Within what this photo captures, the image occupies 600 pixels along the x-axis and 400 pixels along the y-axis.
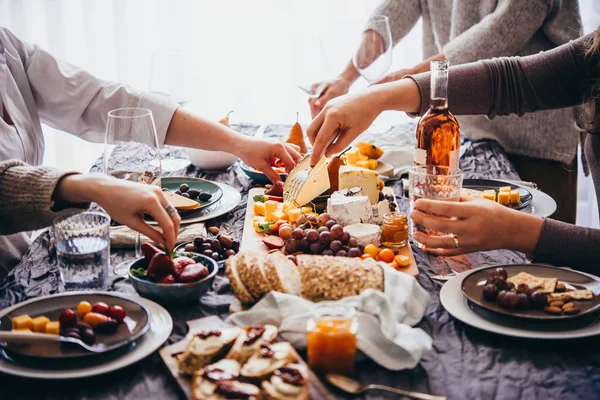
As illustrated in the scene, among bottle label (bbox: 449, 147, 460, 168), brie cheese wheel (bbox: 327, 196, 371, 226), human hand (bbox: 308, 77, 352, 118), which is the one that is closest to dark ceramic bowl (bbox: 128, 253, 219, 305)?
brie cheese wheel (bbox: 327, 196, 371, 226)

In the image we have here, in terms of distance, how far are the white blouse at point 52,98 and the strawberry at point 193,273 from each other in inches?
27.6

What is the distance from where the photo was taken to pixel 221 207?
5.62ft

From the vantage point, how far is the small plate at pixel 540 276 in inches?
42.0

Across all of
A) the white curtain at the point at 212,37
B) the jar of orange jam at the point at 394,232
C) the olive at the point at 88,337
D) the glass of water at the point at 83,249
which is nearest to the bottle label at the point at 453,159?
the jar of orange jam at the point at 394,232

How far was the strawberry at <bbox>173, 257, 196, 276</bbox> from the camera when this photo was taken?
1198 millimetres

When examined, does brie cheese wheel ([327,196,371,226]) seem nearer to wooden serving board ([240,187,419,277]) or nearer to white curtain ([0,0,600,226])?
wooden serving board ([240,187,419,277])

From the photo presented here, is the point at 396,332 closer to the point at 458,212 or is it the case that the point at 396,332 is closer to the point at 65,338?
the point at 458,212

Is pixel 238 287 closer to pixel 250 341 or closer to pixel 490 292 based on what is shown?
pixel 250 341

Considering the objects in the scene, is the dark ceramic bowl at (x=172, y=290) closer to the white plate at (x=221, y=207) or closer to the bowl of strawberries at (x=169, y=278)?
the bowl of strawberries at (x=169, y=278)

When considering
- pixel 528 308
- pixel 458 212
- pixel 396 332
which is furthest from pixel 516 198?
pixel 396 332

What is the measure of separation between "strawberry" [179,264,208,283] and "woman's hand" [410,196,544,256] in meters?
0.41

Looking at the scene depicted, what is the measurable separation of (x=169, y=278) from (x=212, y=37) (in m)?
2.73

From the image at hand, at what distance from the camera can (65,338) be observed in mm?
992

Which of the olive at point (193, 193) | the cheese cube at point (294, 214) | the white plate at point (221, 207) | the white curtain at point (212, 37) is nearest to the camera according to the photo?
the cheese cube at point (294, 214)
